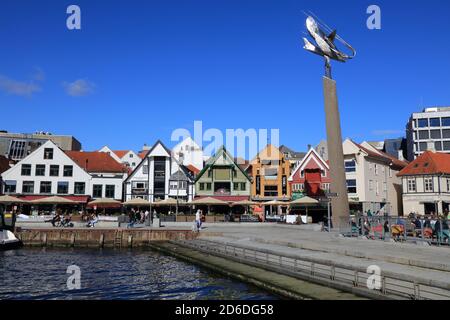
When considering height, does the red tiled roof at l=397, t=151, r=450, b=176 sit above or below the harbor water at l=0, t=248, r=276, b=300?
above

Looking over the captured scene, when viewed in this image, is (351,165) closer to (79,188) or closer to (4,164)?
(79,188)

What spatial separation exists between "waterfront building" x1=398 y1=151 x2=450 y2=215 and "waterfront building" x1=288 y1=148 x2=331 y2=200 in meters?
12.2

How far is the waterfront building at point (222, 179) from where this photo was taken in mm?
78562

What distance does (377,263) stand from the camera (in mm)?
20250

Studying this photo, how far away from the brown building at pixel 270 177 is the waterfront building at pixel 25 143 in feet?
151

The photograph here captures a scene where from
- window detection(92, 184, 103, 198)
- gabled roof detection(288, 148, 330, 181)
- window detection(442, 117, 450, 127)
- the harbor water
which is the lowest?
the harbor water

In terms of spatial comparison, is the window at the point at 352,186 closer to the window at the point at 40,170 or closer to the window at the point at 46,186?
the window at the point at 46,186

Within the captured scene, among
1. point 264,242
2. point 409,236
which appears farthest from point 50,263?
point 409,236

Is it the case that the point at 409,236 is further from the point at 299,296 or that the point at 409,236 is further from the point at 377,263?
the point at 299,296

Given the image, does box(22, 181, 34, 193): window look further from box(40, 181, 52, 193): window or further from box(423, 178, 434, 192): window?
box(423, 178, 434, 192): window

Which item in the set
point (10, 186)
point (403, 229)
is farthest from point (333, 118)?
point (10, 186)

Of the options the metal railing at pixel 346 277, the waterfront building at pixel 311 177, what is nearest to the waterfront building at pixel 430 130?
the waterfront building at pixel 311 177

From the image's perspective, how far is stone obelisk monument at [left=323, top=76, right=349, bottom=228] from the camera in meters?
39.7

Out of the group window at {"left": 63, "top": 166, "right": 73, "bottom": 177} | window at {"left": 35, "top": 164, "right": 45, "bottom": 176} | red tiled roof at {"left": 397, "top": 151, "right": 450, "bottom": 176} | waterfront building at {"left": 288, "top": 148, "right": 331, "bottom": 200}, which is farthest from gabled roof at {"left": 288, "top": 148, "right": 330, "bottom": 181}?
window at {"left": 35, "top": 164, "right": 45, "bottom": 176}
